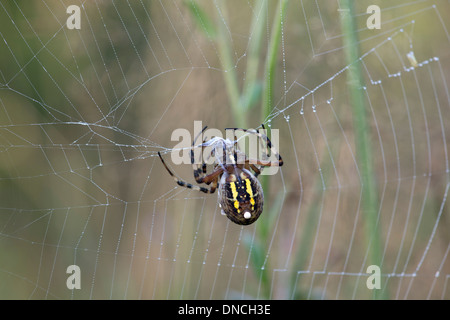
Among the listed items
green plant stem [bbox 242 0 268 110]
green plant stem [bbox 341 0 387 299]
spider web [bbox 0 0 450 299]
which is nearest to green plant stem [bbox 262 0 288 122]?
green plant stem [bbox 242 0 268 110]

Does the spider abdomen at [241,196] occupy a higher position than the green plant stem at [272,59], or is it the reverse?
the green plant stem at [272,59]

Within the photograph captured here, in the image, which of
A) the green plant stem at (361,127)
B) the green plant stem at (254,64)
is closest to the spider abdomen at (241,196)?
the green plant stem at (254,64)

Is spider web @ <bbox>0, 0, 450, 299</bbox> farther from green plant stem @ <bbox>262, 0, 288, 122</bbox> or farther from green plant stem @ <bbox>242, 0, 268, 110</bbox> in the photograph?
green plant stem @ <bbox>262, 0, 288, 122</bbox>

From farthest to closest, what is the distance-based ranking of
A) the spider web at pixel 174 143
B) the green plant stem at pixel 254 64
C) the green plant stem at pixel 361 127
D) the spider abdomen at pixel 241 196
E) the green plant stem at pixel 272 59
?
1. the spider web at pixel 174 143
2. the spider abdomen at pixel 241 196
3. the green plant stem at pixel 254 64
4. the green plant stem at pixel 272 59
5. the green plant stem at pixel 361 127

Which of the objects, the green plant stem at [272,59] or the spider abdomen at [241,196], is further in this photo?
the spider abdomen at [241,196]

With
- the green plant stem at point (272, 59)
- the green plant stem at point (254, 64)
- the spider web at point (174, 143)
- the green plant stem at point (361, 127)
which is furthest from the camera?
the spider web at point (174, 143)

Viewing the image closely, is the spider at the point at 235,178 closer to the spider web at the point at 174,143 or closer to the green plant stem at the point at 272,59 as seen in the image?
the green plant stem at the point at 272,59

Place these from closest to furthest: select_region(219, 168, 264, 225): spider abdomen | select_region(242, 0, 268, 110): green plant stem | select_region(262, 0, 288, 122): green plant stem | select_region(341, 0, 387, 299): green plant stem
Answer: select_region(341, 0, 387, 299): green plant stem < select_region(262, 0, 288, 122): green plant stem < select_region(242, 0, 268, 110): green plant stem < select_region(219, 168, 264, 225): spider abdomen
